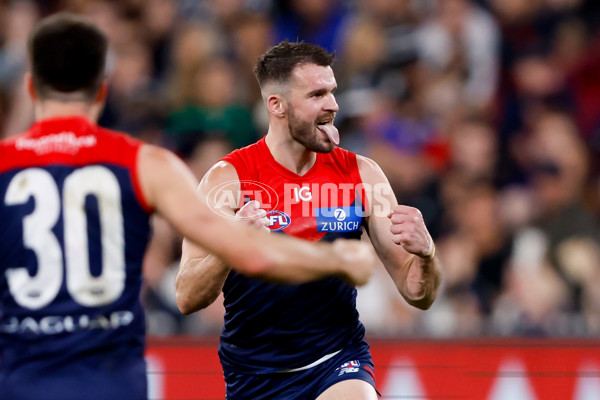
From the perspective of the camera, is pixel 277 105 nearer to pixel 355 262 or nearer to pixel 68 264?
pixel 355 262

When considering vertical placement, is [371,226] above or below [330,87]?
below

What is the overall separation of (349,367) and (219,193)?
1150mm

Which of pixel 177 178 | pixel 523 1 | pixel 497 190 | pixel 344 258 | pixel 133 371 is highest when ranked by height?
pixel 523 1

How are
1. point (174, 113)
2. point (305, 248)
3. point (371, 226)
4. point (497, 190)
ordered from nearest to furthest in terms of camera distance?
1. point (305, 248)
2. point (371, 226)
3. point (497, 190)
4. point (174, 113)

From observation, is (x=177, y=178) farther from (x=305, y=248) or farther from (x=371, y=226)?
(x=371, y=226)

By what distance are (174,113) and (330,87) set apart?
4.20 metres

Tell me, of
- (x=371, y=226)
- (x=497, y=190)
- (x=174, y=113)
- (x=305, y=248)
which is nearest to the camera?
(x=305, y=248)

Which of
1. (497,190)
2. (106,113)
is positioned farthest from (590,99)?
(106,113)

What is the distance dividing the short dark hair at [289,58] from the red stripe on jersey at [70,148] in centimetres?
197

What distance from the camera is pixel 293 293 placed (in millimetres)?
5000

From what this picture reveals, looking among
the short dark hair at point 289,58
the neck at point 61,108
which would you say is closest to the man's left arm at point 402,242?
the short dark hair at point 289,58

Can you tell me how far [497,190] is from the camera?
8.66 meters

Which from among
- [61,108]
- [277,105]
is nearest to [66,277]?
[61,108]

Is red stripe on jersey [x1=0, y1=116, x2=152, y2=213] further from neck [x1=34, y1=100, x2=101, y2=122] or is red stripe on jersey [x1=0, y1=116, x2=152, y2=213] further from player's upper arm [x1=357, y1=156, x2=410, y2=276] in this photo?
player's upper arm [x1=357, y1=156, x2=410, y2=276]
